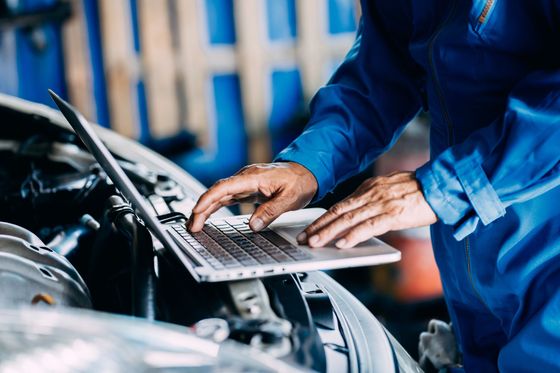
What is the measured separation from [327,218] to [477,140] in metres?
0.25

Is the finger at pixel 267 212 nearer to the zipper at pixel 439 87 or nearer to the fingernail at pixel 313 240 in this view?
the fingernail at pixel 313 240

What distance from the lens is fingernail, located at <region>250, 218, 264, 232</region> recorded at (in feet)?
3.53

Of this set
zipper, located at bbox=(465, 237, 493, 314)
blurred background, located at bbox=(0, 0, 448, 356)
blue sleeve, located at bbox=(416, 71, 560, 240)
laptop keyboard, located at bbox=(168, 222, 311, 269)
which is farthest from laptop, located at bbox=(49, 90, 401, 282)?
blurred background, located at bbox=(0, 0, 448, 356)

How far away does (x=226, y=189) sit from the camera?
3.71 ft

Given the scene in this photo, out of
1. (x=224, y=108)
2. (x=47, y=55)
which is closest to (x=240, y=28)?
(x=224, y=108)

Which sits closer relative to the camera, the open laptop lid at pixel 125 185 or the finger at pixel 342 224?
the open laptop lid at pixel 125 185

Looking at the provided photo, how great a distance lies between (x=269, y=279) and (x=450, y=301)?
18.1 inches

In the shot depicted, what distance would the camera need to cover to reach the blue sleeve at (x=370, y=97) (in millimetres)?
1347

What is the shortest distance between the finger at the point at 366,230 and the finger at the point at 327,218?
0.03 metres

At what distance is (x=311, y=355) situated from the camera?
85 cm

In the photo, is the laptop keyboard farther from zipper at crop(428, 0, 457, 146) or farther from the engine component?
zipper at crop(428, 0, 457, 146)

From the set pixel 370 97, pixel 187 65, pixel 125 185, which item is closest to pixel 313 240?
pixel 125 185

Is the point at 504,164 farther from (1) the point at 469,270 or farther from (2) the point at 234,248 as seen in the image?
(2) the point at 234,248

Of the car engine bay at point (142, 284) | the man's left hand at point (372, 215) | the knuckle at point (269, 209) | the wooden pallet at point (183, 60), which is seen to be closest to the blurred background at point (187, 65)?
the wooden pallet at point (183, 60)
